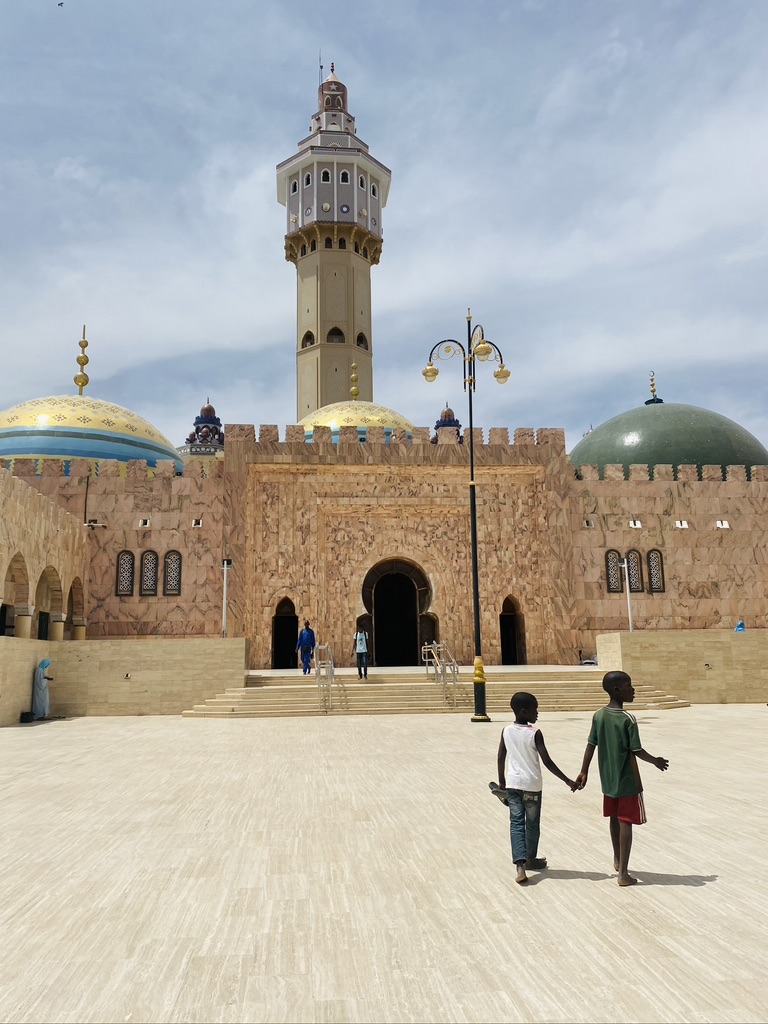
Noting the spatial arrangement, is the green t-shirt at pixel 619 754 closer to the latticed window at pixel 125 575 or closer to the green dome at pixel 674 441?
the latticed window at pixel 125 575

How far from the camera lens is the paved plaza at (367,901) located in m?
3.61

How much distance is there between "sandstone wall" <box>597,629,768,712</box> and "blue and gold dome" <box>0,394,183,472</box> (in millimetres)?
17239

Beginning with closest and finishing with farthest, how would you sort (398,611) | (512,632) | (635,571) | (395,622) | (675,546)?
1. (635,571)
2. (675,546)
3. (512,632)
4. (398,611)
5. (395,622)

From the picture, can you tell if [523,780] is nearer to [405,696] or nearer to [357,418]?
[405,696]

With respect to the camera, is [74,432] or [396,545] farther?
[74,432]

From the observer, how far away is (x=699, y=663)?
20547 mm

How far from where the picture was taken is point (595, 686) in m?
19.4

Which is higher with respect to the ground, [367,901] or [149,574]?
[149,574]

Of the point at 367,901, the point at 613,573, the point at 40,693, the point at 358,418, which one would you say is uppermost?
the point at 358,418

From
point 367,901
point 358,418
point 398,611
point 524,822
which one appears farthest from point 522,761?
point 358,418

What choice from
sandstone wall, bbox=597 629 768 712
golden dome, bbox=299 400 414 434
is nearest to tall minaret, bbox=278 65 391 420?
golden dome, bbox=299 400 414 434

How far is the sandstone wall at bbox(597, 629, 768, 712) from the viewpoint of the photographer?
66.6ft

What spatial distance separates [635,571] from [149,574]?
15.1 m

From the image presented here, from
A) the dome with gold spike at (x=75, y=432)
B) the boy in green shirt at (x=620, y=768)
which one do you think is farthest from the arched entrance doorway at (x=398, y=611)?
the boy in green shirt at (x=620, y=768)
